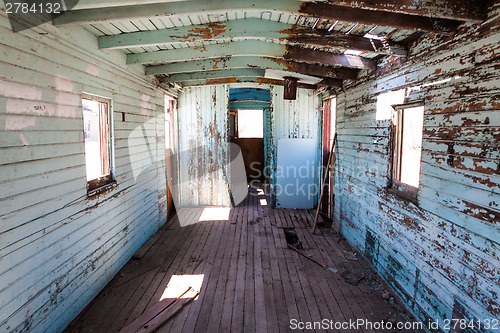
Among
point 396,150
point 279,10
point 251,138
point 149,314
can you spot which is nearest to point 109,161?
point 149,314

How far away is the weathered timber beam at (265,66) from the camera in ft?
14.2

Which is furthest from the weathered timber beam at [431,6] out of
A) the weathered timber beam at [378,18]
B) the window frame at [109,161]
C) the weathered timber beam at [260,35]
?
the window frame at [109,161]

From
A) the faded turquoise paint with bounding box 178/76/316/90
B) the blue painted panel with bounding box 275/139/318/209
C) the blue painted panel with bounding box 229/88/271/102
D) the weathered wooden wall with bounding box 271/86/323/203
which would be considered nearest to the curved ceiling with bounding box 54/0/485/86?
the faded turquoise paint with bounding box 178/76/316/90

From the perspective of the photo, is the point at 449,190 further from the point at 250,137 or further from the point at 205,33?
the point at 250,137

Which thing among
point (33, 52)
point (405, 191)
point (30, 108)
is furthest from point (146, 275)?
point (405, 191)

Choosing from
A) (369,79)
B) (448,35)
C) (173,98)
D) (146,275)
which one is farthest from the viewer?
Answer: (173,98)

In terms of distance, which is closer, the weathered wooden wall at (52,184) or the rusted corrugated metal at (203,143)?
the weathered wooden wall at (52,184)

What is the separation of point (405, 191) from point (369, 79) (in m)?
1.83

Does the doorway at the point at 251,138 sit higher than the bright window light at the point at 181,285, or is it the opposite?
the doorway at the point at 251,138

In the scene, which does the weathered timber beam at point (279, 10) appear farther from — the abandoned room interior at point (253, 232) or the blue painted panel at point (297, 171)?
the blue painted panel at point (297, 171)

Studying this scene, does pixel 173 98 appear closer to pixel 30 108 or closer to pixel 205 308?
pixel 30 108

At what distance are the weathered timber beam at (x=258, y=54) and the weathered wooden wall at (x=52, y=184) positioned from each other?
67cm

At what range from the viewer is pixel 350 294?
11.3 ft

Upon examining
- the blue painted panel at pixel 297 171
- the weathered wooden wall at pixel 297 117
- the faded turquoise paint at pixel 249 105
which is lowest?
the blue painted panel at pixel 297 171
